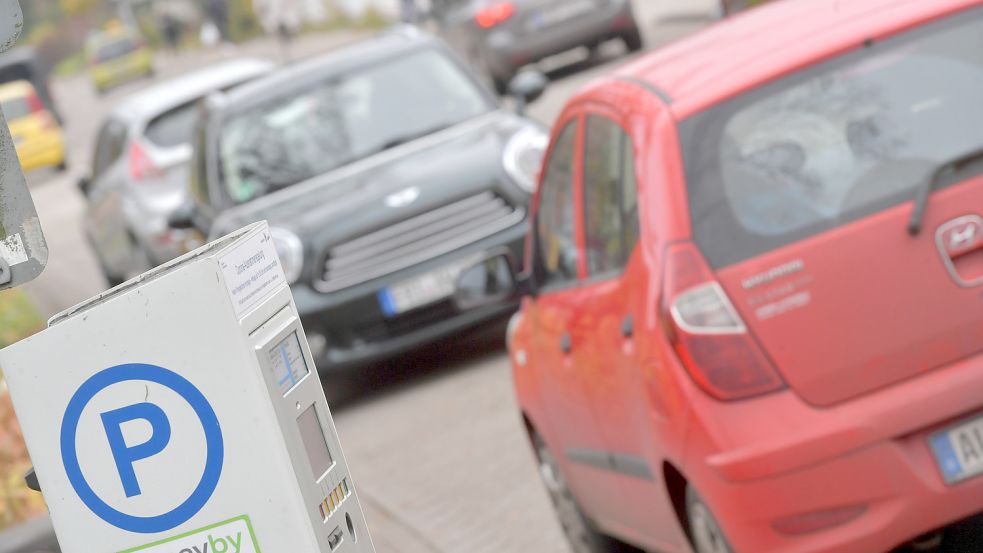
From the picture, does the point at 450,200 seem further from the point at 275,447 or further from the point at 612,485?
the point at 275,447

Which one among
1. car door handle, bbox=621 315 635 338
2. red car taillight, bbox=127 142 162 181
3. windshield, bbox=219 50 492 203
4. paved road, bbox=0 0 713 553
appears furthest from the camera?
red car taillight, bbox=127 142 162 181

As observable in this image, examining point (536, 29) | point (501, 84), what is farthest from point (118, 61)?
point (536, 29)

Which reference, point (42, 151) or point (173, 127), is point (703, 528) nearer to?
point (173, 127)

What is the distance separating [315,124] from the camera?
37.7 feet

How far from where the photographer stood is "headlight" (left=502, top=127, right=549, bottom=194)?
1039cm

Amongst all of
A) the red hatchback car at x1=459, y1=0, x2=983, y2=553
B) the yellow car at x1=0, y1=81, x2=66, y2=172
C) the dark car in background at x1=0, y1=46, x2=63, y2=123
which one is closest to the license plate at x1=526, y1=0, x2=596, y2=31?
the red hatchback car at x1=459, y1=0, x2=983, y2=553

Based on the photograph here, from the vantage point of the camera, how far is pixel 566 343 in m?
5.79

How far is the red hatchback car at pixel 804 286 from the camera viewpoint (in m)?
4.54

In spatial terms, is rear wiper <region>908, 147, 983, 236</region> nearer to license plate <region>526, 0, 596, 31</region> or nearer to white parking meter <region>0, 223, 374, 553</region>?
white parking meter <region>0, 223, 374, 553</region>

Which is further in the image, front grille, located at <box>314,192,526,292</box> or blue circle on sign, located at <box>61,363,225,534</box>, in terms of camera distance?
front grille, located at <box>314,192,526,292</box>

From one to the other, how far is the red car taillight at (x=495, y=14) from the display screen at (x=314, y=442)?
62.0 feet

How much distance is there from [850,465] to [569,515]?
207cm

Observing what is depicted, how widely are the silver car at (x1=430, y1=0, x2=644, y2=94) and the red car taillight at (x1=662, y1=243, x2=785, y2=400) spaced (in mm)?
16693

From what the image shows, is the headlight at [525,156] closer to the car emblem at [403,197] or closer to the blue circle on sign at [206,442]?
the car emblem at [403,197]
